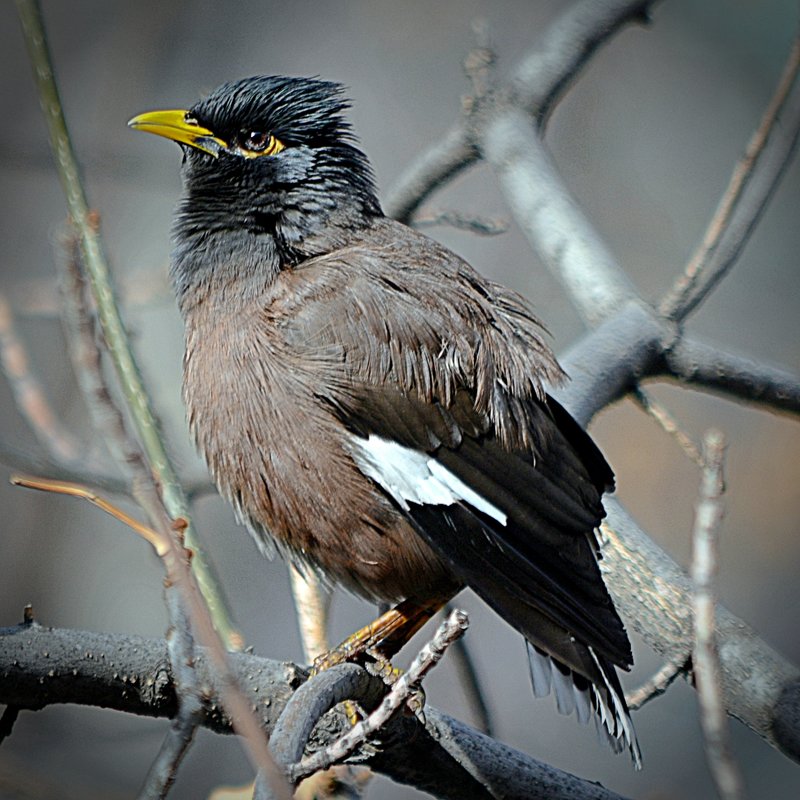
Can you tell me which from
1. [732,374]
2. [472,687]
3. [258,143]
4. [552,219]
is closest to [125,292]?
[258,143]

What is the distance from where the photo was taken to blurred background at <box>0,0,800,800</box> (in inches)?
170

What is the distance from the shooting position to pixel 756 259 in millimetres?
5902

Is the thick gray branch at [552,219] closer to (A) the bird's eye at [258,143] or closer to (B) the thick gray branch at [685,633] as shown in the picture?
(B) the thick gray branch at [685,633]

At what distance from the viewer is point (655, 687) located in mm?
2213

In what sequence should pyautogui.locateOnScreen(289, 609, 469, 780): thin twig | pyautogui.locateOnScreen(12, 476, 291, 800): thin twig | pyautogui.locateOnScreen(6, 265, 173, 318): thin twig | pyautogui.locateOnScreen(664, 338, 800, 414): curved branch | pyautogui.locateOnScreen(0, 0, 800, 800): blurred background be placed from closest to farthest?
pyautogui.locateOnScreen(12, 476, 291, 800): thin twig
pyautogui.locateOnScreen(289, 609, 469, 780): thin twig
pyautogui.locateOnScreen(664, 338, 800, 414): curved branch
pyautogui.locateOnScreen(6, 265, 173, 318): thin twig
pyautogui.locateOnScreen(0, 0, 800, 800): blurred background

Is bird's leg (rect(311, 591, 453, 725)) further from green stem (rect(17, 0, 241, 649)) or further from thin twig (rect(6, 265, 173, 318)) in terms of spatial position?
thin twig (rect(6, 265, 173, 318))

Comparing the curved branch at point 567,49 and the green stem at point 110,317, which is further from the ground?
the curved branch at point 567,49

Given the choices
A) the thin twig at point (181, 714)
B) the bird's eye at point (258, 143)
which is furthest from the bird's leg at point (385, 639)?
the bird's eye at point (258, 143)

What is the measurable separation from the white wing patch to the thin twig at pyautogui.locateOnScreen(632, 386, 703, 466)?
623 mm

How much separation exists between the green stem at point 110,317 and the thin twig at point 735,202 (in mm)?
1509

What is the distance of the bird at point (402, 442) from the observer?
7.42 ft

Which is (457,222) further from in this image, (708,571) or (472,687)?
(708,571)

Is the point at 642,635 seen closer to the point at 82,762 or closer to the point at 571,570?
the point at 571,570

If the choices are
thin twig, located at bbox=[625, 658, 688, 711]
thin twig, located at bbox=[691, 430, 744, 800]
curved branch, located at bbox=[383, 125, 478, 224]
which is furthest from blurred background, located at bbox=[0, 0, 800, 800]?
thin twig, located at bbox=[691, 430, 744, 800]
